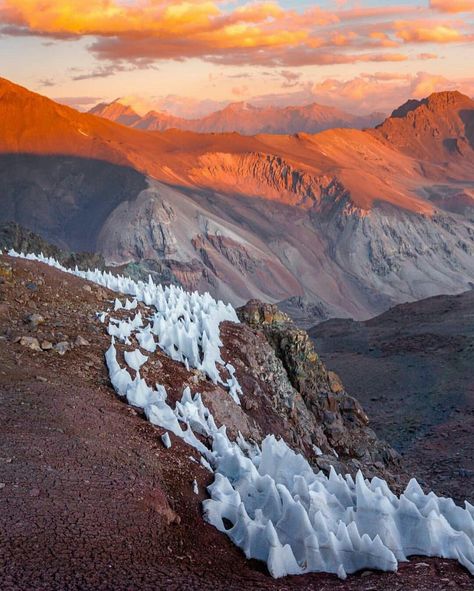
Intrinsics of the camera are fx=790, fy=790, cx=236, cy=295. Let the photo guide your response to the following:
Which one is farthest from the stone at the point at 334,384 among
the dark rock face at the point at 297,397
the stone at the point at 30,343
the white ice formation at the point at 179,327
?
the stone at the point at 30,343

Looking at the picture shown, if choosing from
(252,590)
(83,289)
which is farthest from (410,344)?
(252,590)

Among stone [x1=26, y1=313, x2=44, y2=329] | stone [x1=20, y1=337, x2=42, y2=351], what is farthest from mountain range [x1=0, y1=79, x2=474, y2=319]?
stone [x1=20, y1=337, x2=42, y2=351]

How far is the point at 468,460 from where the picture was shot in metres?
26.5

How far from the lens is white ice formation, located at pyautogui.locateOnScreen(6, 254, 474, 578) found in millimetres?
8914

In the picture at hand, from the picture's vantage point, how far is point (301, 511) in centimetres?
934

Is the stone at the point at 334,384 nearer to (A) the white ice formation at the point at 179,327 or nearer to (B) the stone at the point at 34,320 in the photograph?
(A) the white ice formation at the point at 179,327

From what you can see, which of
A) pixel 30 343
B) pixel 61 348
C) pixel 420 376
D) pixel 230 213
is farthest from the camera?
pixel 230 213

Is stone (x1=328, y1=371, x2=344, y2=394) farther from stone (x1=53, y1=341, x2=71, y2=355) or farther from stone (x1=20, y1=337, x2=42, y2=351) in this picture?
stone (x1=20, y1=337, x2=42, y2=351)

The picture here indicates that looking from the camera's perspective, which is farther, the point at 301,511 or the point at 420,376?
the point at 420,376

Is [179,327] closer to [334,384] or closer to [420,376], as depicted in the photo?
[334,384]

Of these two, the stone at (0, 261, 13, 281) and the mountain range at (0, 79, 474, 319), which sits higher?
the stone at (0, 261, 13, 281)

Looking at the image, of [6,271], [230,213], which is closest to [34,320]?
[6,271]

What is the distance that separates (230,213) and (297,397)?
9882 cm

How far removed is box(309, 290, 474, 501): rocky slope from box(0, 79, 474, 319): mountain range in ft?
105
